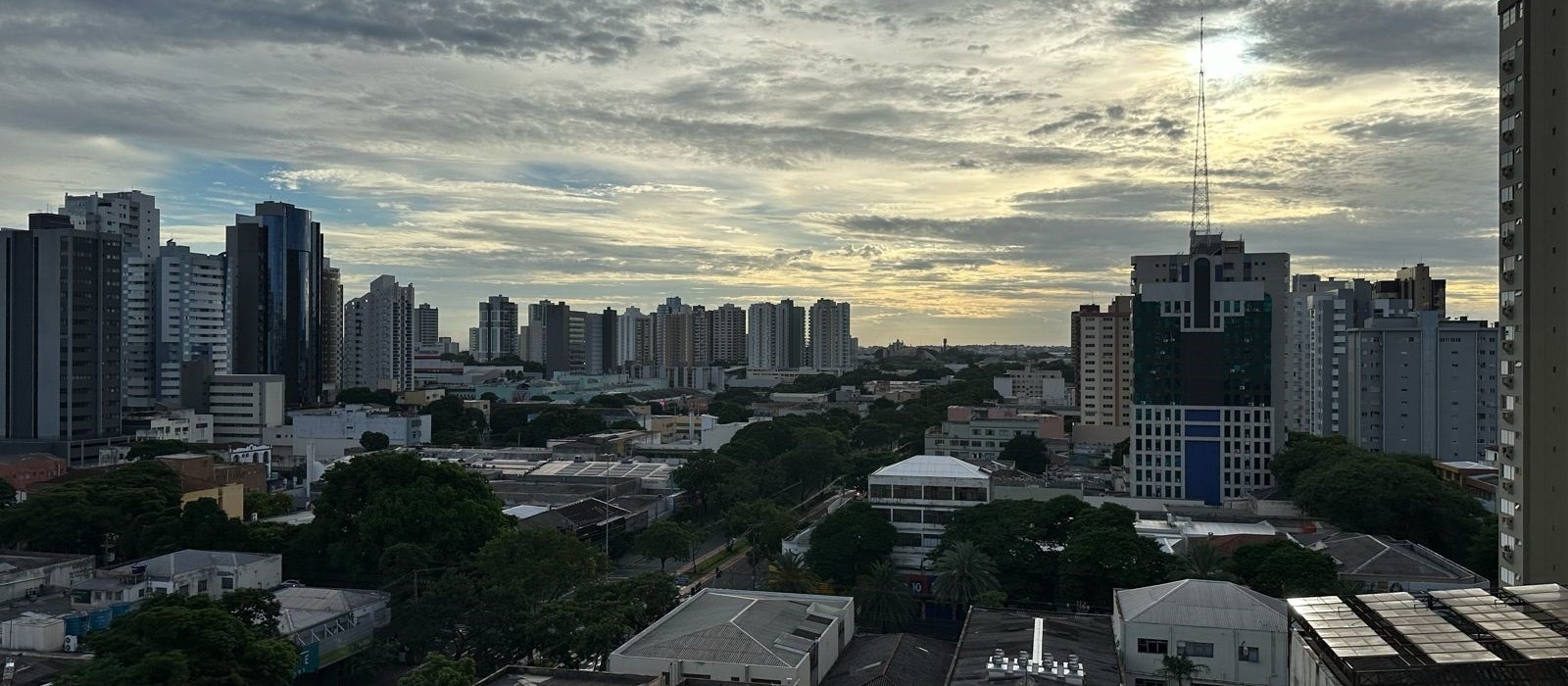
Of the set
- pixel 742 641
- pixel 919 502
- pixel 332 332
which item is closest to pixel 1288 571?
pixel 919 502

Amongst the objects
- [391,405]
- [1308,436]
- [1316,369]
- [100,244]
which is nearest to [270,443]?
[391,405]

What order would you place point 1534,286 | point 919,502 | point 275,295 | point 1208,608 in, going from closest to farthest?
point 1534,286 → point 1208,608 → point 919,502 → point 275,295

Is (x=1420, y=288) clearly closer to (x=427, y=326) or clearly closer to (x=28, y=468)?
(x=28, y=468)

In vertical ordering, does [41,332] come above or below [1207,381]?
above

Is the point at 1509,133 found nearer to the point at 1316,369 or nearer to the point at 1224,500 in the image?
the point at 1224,500

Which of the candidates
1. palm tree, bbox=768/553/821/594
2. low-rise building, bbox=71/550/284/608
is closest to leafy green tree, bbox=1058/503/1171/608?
palm tree, bbox=768/553/821/594

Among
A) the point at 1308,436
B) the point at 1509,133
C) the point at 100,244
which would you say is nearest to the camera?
the point at 1509,133

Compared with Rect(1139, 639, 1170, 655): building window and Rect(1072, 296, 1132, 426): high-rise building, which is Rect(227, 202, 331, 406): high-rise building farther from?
Rect(1139, 639, 1170, 655): building window
